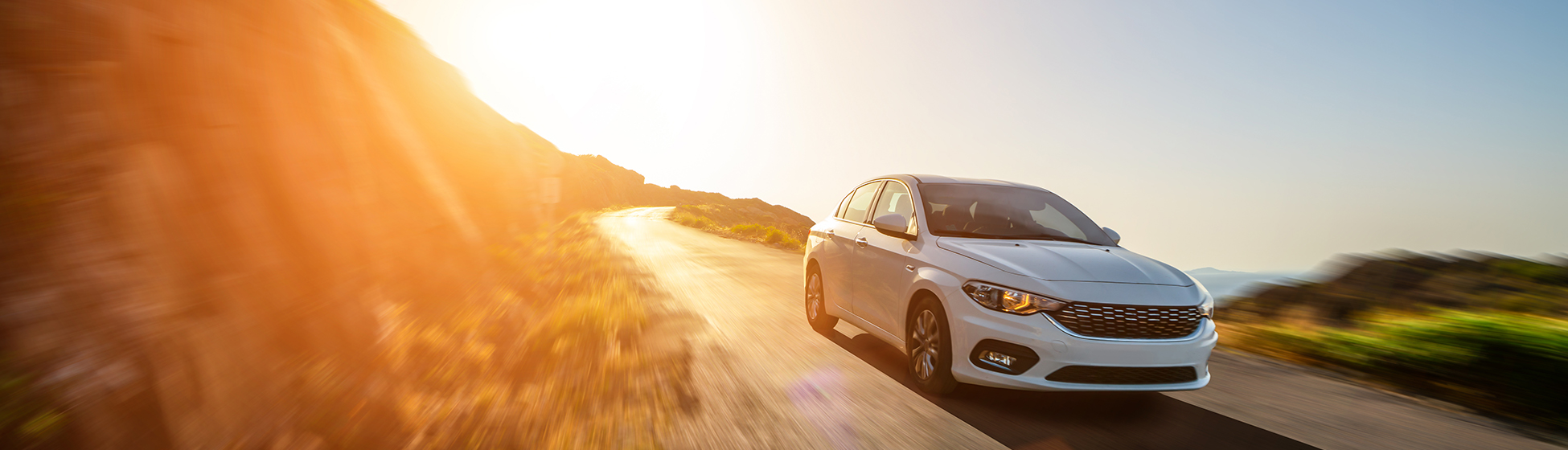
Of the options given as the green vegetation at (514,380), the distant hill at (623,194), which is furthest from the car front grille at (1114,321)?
the distant hill at (623,194)

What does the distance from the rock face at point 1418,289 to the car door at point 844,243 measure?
14.8 feet

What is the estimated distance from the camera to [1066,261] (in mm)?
4230

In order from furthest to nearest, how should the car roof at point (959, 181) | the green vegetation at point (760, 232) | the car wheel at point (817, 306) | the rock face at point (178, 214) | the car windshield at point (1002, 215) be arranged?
1. the green vegetation at point (760, 232)
2. the car wheel at point (817, 306)
3. the car roof at point (959, 181)
4. the car windshield at point (1002, 215)
5. the rock face at point (178, 214)

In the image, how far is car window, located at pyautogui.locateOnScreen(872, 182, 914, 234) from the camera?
5.54 metres

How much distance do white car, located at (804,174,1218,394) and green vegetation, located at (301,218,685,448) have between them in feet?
5.51

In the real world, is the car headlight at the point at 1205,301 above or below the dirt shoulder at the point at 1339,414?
above

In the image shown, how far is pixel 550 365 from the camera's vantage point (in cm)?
504

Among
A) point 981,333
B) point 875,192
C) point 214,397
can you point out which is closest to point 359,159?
point 214,397

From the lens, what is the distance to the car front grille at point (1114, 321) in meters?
3.78

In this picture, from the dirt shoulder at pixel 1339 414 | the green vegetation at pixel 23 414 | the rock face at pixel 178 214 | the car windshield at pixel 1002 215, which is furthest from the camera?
the car windshield at pixel 1002 215

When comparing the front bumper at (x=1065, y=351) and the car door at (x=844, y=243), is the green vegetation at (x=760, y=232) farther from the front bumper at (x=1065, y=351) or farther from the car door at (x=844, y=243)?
the front bumper at (x=1065, y=351)

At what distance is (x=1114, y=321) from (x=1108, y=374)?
0.29 meters

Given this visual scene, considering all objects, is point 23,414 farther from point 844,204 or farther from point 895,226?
point 844,204

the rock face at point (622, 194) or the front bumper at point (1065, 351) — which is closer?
the front bumper at point (1065, 351)
